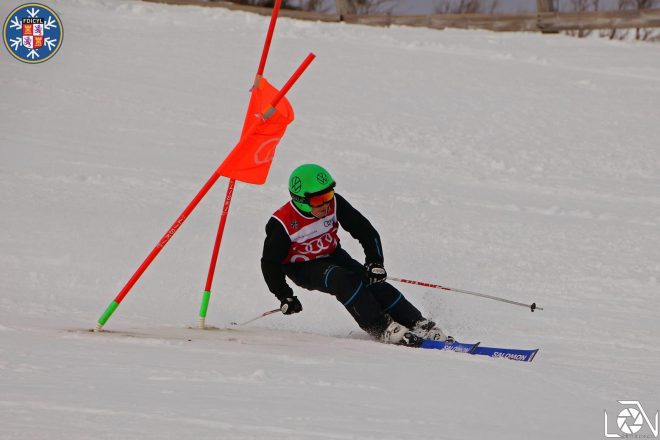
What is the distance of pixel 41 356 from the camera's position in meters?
4.27

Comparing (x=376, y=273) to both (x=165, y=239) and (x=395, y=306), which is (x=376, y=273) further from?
(x=165, y=239)

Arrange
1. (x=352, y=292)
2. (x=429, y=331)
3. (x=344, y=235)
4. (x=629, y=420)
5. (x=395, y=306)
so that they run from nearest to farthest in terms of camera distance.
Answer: (x=629, y=420)
(x=352, y=292)
(x=429, y=331)
(x=395, y=306)
(x=344, y=235)

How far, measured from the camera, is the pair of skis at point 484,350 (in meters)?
5.20

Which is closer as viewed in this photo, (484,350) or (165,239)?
(484,350)

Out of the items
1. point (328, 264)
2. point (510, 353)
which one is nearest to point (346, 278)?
point (328, 264)

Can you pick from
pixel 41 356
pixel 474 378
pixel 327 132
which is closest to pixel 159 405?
pixel 41 356

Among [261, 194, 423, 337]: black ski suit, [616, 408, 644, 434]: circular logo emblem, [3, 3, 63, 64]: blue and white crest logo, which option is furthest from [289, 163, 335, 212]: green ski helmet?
[3, 3, 63, 64]: blue and white crest logo

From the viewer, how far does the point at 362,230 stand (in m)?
6.01

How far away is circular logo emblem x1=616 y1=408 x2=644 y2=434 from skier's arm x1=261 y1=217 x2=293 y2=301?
90.1 inches

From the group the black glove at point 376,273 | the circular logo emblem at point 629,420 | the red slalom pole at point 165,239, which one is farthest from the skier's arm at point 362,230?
the circular logo emblem at point 629,420

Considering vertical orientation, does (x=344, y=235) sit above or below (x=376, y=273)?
below

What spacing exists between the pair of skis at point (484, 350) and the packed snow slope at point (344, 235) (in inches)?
9.1

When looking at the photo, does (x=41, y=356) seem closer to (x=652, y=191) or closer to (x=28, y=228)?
(x=28, y=228)

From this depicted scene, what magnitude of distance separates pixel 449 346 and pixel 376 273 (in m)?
0.62
